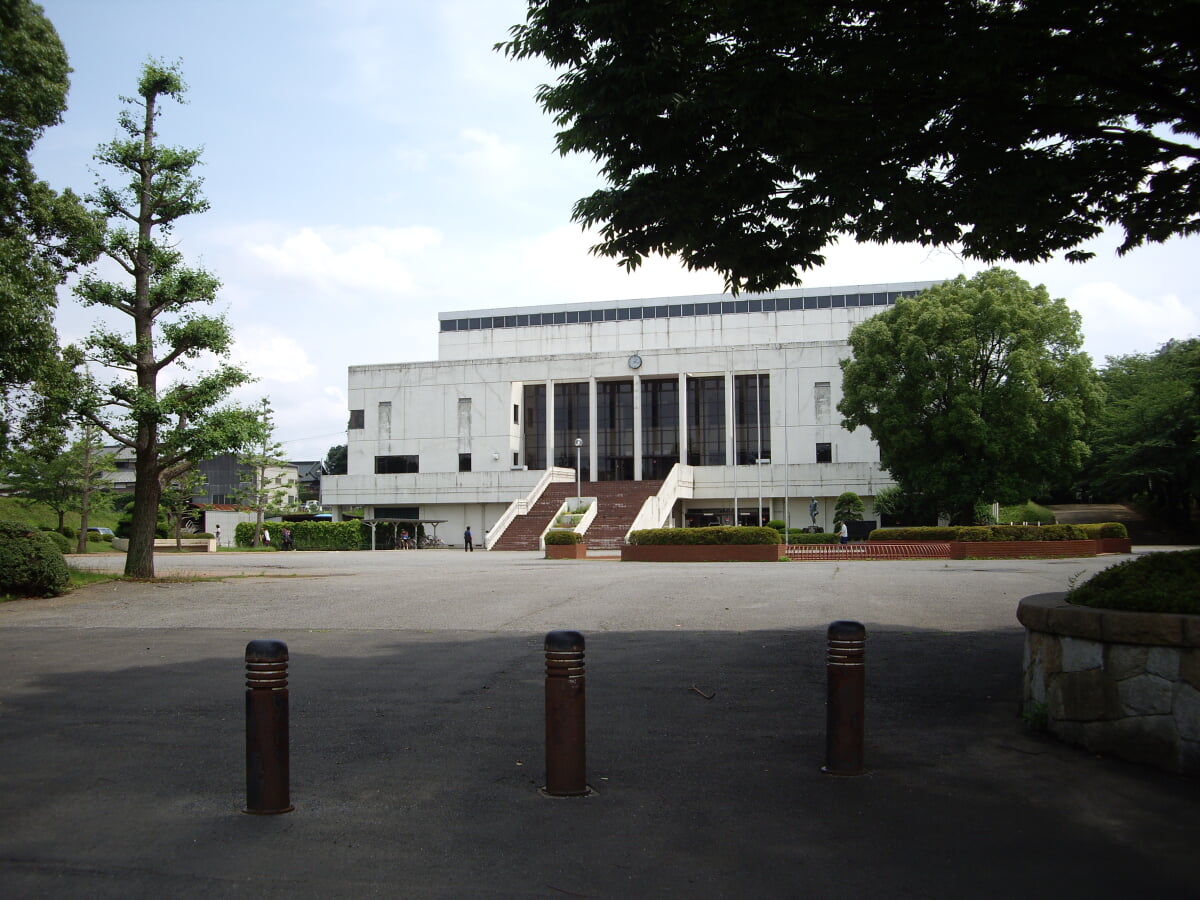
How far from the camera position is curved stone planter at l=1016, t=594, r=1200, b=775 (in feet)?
18.7

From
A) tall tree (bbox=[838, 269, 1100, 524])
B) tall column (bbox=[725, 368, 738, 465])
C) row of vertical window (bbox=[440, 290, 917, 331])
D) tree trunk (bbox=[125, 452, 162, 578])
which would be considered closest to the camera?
tree trunk (bbox=[125, 452, 162, 578])

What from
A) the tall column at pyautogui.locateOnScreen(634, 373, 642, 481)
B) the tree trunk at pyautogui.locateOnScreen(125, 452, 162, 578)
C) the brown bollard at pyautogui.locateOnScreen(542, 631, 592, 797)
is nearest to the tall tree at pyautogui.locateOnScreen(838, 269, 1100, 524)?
the tall column at pyautogui.locateOnScreen(634, 373, 642, 481)

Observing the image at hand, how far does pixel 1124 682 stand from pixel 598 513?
44.8m

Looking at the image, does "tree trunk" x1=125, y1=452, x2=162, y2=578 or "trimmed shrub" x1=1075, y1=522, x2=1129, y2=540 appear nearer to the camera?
"tree trunk" x1=125, y1=452, x2=162, y2=578

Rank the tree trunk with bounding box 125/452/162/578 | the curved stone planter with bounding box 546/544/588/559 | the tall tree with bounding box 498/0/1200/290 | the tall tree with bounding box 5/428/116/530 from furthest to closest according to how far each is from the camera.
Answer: the tall tree with bounding box 5/428/116/530
the curved stone planter with bounding box 546/544/588/559
the tree trunk with bounding box 125/452/162/578
the tall tree with bounding box 498/0/1200/290

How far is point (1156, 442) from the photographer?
4847 cm

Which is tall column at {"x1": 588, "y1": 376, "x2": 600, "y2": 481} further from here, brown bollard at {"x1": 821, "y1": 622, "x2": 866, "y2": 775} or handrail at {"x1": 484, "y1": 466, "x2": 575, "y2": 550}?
brown bollard at {"x1": 821, "y1": 622, "x2": 866, "y2": 775}

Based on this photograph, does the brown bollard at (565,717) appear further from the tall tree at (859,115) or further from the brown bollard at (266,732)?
the tall tree at (859,115)

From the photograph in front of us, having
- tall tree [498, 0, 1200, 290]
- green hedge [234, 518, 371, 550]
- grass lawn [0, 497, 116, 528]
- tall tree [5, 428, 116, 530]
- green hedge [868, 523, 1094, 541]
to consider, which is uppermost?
tall tree [498, 0, 1200, 290]

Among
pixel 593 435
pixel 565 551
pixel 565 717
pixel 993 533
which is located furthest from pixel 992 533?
pixel 593 435

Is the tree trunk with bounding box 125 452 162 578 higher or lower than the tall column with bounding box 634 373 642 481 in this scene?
lower

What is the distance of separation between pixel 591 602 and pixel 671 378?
47900mm

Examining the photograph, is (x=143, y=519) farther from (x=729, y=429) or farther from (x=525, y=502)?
(x=729, y=429)

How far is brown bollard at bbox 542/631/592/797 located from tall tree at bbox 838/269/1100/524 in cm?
3507
